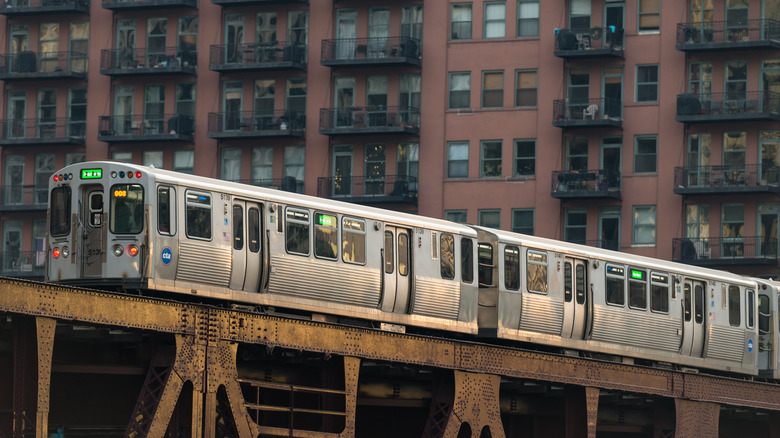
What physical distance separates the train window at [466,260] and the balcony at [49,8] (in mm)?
48344

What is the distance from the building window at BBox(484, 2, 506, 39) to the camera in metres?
70.9

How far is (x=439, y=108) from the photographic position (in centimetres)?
7144

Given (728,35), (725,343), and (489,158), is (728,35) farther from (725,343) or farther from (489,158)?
(725,343)

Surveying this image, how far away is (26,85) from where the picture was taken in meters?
78.7

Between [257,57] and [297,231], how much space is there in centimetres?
4573

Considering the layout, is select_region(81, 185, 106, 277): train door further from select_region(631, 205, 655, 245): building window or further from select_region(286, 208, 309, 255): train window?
select_region(631, 205, 655, 245): building window

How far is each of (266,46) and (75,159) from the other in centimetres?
1189

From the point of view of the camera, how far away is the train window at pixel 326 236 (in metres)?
29.3

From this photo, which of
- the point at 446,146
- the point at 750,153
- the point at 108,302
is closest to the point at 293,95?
the point at 446,146

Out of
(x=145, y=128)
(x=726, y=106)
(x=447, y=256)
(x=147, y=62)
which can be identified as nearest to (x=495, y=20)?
(x=726, y=106)

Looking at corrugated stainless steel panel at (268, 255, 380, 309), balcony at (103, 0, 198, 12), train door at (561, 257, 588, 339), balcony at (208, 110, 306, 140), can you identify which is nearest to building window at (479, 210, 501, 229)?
balcony at (208, 110, 306, 140)

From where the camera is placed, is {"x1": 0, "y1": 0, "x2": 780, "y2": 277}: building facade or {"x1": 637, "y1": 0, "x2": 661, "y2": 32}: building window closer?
{"x1": 0, "y1": 0, "x2": 780, "y2": 277}: building facade

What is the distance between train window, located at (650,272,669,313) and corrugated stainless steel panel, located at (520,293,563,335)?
3.33m

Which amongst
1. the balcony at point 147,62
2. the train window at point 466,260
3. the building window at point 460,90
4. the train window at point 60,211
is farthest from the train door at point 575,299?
the balcony at point 147,62
